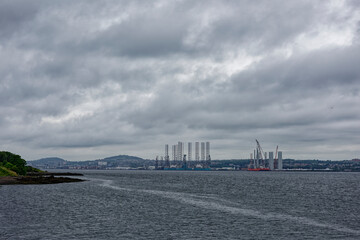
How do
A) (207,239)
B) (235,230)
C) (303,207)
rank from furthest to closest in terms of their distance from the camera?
1. (303,207)
2. (235,230)
3. (207,239)

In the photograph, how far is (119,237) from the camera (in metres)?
44.7

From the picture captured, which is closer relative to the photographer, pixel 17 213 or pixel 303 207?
pixel 17 213

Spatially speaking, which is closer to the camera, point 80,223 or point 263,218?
point 80,223

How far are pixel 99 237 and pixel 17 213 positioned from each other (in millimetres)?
26622

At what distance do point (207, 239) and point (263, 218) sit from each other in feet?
63.6

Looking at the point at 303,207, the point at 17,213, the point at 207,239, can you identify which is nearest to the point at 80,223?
the point at 17,213

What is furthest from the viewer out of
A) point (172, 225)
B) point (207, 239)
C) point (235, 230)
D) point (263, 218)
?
point (263, 218)

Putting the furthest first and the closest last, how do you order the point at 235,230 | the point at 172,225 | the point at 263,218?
the point at 263,218
the point at 172,225
the point at 235,230

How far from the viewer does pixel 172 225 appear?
53.6 m

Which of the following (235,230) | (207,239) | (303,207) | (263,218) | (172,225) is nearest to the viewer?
(207,239)

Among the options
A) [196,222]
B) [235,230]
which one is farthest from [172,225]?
[235,230]

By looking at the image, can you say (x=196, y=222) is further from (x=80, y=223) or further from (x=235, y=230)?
(x=80, y=223)

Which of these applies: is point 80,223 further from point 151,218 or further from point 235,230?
point 235,230

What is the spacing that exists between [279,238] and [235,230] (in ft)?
23.2
